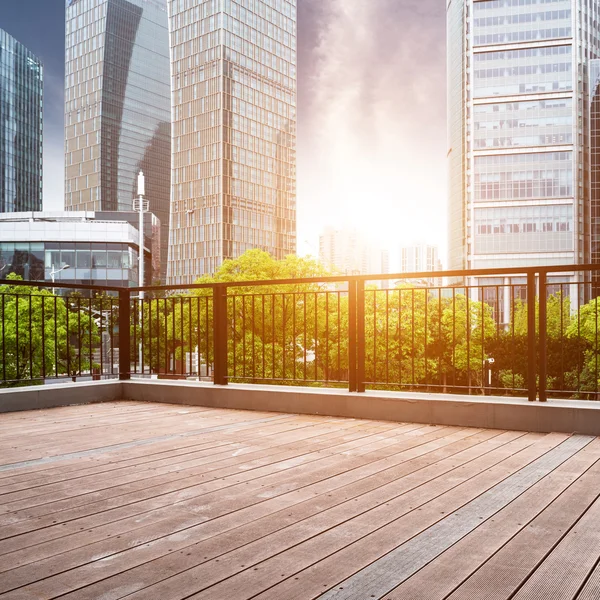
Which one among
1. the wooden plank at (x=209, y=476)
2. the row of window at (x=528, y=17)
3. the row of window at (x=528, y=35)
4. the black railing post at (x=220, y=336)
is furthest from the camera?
the row of window at (x=528, y=35)

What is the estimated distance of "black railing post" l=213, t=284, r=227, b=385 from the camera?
558 centimetres

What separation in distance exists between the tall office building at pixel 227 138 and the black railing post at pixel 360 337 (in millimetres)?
72230

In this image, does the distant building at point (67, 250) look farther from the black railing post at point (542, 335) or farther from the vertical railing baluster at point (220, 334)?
the black railing post at point (542, 335)

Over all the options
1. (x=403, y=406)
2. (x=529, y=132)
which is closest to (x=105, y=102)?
(x=529, y=132)

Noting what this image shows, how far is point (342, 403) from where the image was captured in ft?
15.6

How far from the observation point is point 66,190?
99625mm

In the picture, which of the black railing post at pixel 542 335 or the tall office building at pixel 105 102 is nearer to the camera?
the black railing post at pixel 542 335

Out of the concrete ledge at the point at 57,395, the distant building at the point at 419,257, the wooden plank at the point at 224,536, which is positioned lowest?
the concrete ledge at the point at 57,395

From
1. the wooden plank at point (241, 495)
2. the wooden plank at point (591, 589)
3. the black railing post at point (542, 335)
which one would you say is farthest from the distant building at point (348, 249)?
the wooden plank at point (591, 589)

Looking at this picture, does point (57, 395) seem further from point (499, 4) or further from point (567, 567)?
point (499, 4)

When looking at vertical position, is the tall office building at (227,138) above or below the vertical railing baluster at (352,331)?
above

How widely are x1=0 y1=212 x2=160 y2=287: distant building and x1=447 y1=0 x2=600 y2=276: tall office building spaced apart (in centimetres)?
3900

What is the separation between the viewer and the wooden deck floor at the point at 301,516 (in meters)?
1.69

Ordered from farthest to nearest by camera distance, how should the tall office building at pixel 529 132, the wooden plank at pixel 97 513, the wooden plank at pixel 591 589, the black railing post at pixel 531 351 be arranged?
1. the tall office building at pixel 529 132
2. the black railing post at pixel 531 351
3. the wooden plank at pixel 97 513
4. the wooden plank at pixel 591 589
